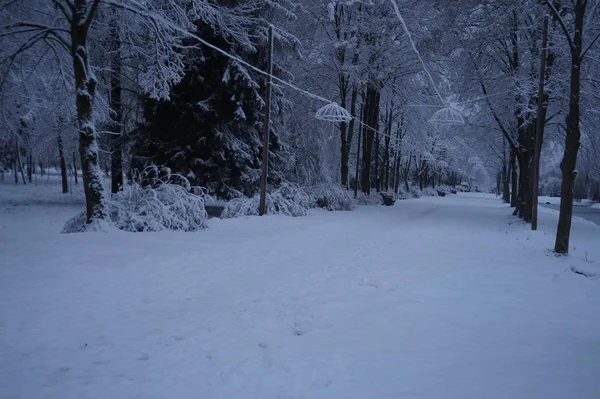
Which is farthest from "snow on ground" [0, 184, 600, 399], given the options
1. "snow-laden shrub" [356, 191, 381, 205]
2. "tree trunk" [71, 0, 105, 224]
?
"snow-laden shrub" [356, 191, 381, 205]

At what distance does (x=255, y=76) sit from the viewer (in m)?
15.0

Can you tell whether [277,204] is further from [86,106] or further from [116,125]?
[116,125]

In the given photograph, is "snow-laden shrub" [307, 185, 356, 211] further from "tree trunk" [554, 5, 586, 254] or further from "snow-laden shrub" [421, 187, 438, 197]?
"snow-laden shrub" [421, 187, 438, 197]

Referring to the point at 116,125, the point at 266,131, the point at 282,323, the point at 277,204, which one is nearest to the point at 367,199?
the point at 277,204

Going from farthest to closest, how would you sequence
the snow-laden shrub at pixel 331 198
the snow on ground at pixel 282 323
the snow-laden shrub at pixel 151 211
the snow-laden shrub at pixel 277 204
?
the snow-laden shrub at pixel 331 198 → the snow-laden shrub at pixel 277 204 → the snow-laden shrub at pixel 151 211 → the snow on ground at pixel 282 323

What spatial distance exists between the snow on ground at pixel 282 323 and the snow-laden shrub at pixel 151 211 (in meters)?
0.88

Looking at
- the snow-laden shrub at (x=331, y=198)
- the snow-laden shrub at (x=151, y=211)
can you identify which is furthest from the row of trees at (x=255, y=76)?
the snow-laden shrub at (x=331, y=198)

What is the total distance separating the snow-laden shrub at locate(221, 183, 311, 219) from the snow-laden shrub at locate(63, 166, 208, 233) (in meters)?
2.98

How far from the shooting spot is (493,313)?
404 cm

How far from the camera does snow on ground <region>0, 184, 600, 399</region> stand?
252cm

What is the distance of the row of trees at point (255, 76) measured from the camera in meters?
7.87

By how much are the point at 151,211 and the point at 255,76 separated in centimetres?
895

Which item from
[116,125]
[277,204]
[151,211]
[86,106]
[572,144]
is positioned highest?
[116,125]

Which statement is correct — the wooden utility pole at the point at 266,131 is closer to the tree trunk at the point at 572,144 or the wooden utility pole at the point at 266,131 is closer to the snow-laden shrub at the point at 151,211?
the snow-laden shrub at the point at 151,211
